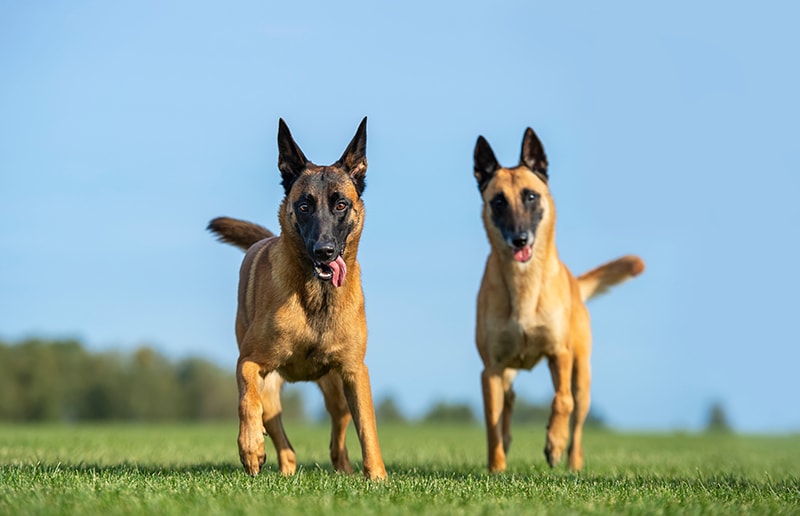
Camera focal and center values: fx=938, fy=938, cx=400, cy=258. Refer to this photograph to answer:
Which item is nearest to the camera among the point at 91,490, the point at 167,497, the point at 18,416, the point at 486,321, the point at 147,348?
the point at 167,497

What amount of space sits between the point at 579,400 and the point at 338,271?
15.1 feet

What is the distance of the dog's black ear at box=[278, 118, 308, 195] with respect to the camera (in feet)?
26.1

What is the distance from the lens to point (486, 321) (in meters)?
9.86

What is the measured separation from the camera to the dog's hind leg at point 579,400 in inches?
420

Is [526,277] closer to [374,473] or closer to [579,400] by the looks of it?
[579,400]

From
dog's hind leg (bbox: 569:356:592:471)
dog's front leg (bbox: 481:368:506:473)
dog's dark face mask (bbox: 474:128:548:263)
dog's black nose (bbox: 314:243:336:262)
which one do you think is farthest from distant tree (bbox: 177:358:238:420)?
dog's black nose (bbox: 314:243:336:262)

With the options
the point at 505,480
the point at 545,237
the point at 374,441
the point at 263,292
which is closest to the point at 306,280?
the point at 263,292

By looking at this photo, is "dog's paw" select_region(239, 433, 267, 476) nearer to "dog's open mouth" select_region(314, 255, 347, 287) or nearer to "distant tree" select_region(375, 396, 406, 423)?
"dog's open mouth" select_region(314, 255, 347, 287)

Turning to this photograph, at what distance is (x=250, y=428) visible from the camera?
7047 millimetres

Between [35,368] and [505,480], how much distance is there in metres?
43.9

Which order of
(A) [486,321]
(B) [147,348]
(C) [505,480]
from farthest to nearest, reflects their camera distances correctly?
1. (B) [147,348]
2. (A) [486,321]
3. (C) [505,480]

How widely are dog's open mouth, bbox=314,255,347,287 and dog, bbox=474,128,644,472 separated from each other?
2470 mm

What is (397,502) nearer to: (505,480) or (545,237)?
(505,480)

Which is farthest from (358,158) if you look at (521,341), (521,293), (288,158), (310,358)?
(521,341)
